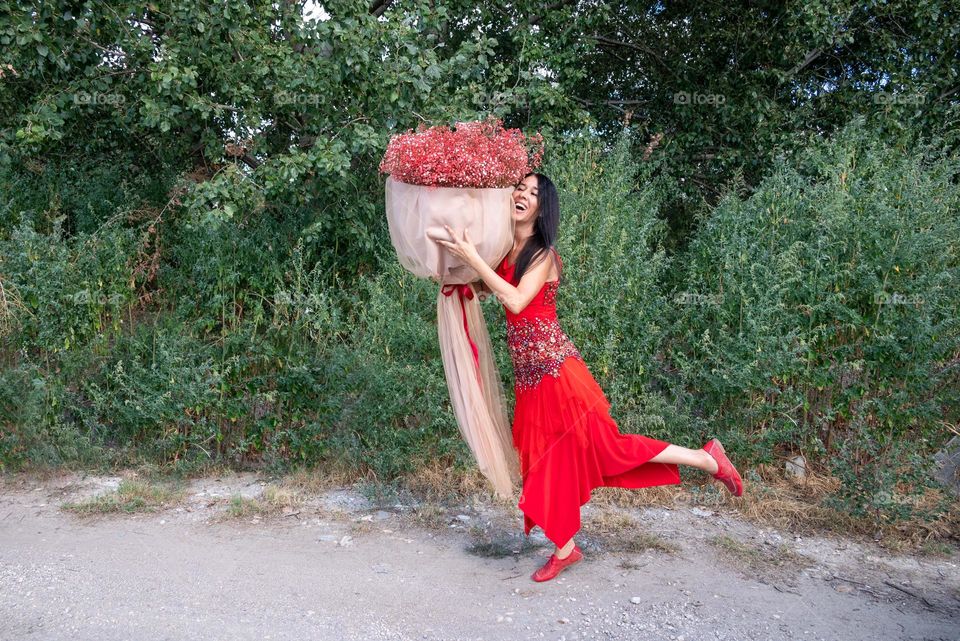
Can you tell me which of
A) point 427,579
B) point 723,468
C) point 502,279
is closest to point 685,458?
point 723,468

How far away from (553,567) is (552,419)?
804 millimetres

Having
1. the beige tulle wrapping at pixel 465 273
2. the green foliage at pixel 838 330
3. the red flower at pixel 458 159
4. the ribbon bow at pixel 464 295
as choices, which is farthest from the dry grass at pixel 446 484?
the red flower at pixel 458 159

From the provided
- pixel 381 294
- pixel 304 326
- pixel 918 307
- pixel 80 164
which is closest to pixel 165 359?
pixel 304 326

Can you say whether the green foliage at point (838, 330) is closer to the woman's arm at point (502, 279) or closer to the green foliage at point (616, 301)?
the green foliage at point (616, 301)

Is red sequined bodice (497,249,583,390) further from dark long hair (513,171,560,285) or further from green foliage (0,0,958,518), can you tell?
green foliage (0,0,958,518)

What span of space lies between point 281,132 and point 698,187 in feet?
14.3

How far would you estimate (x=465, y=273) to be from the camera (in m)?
A: 3.79

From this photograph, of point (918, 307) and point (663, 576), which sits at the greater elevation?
point (918, 307)

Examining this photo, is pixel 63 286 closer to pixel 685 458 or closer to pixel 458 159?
pixel 458 159

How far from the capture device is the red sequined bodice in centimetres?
398

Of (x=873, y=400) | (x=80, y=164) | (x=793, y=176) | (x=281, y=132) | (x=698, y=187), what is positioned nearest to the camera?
(x=873, y=400)

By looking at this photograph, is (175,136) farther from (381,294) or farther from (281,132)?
(381,294)

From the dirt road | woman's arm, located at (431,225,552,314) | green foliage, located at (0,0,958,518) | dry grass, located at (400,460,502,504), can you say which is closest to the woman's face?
woman's arm, located at (431,225,552,314)

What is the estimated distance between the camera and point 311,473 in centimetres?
564
